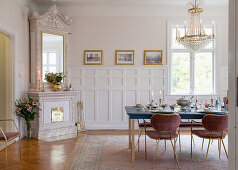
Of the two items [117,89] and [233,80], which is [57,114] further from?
[233,80]

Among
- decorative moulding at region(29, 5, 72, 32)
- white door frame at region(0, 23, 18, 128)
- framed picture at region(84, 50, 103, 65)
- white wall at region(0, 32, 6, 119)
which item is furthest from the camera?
framed picture at region(84, 50, 103, 65)

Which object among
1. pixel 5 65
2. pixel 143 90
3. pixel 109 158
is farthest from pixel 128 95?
pixel 5 65

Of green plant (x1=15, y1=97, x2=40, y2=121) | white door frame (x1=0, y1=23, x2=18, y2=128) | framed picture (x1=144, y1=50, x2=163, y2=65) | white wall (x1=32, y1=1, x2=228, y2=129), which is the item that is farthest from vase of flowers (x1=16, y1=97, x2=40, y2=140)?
framed picture (x1=144, y1=50, x2=163, y2=65)

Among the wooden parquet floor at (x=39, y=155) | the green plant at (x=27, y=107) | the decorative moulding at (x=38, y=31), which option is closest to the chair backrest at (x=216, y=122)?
the wooden parquet floor at (x=39, y=155)

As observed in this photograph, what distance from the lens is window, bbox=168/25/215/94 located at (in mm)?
6617

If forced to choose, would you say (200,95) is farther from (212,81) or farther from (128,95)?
(128,95)

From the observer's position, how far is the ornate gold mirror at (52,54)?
18.9 ft

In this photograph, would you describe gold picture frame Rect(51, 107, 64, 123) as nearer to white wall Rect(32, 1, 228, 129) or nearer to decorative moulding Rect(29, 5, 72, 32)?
white wall Rect(32, 1, 228, 129)

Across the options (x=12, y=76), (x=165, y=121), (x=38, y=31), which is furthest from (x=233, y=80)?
(x=38, y=31)

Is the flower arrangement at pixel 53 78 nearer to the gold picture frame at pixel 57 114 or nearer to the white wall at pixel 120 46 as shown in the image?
the gold picture frame at pixel 57 114

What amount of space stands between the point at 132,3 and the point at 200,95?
3105 mm

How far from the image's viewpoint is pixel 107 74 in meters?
6.50

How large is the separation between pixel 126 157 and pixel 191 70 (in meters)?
3.58

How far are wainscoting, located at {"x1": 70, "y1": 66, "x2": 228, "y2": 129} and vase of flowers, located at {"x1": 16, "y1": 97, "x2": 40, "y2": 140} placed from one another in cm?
152
